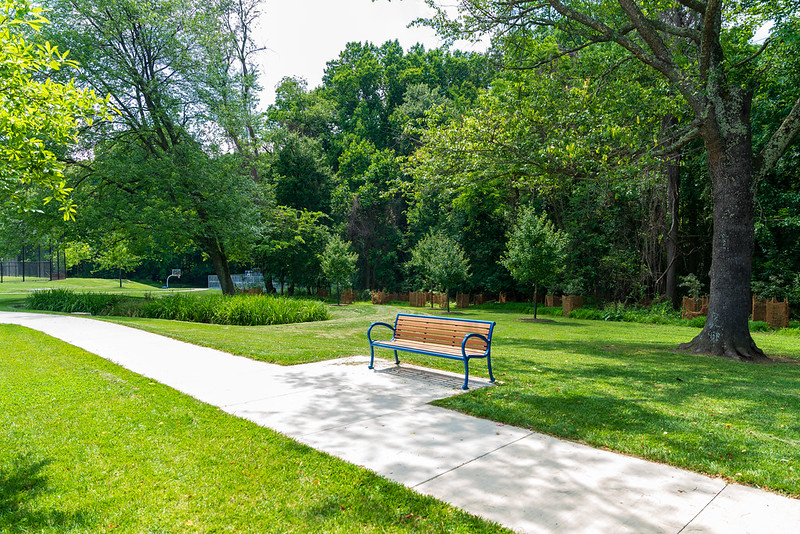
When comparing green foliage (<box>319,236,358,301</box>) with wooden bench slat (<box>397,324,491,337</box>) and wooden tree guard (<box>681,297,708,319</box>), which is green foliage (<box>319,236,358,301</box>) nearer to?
wooden tree guard (<box>681,297,708,319</box>)

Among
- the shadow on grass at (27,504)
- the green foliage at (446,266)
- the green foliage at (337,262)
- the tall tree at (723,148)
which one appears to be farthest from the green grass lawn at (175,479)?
the green foliage at (337,262)

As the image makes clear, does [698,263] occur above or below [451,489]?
above

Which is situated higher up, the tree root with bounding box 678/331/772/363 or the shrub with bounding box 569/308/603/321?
the tree root with bounding box 678/331/772/363

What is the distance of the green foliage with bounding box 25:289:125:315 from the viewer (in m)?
20.1

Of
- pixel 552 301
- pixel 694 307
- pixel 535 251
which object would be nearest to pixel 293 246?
pixel 552 301

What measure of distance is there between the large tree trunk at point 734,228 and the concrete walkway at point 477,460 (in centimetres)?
702

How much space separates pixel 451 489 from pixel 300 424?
2.04m

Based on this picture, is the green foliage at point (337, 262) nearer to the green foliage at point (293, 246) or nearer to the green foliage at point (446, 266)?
the green foliage at point (293, 246)

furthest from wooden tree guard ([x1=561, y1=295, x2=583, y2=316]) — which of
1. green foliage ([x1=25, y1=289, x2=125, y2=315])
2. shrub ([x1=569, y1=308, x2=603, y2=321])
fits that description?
green foliage ([x1=25, y1=289, x2=125, y2=315])

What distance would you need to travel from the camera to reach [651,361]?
32.1 ft

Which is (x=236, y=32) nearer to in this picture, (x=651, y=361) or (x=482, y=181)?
(x=482, y=181)

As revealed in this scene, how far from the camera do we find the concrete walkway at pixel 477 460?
3.13 m

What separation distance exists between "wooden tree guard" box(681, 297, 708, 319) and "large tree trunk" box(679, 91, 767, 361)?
952 cm

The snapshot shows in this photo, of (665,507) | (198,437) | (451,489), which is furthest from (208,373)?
(665,507)
